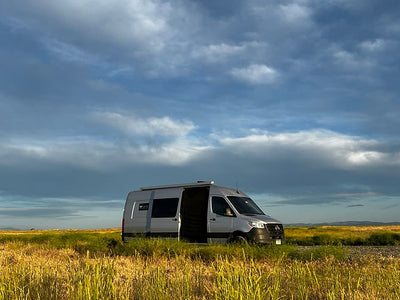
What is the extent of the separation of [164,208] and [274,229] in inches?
168

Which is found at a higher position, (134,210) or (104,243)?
(134,210)

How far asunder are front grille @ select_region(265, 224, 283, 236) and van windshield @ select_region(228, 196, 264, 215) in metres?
0.85

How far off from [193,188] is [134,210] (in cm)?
287

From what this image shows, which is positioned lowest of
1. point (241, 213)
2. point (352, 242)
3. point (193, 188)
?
point (352, 242)

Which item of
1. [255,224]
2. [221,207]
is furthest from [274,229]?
[221,207]

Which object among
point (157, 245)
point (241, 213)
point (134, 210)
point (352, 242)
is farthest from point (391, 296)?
point (352, 242)

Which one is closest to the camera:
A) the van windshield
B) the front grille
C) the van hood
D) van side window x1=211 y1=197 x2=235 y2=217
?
the van hood

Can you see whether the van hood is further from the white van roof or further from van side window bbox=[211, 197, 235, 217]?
the white van roof

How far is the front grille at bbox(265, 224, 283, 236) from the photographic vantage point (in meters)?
13.6

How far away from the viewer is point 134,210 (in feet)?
53.5

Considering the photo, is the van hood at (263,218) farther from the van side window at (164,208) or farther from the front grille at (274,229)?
the van side window at (164,208)

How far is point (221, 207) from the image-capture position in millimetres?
14055

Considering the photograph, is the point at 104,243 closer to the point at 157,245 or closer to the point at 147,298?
the point at 157,245

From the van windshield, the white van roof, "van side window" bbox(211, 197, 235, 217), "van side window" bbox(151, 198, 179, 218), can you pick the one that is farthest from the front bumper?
"van side window" bbox(151, 198, 179, 218)
